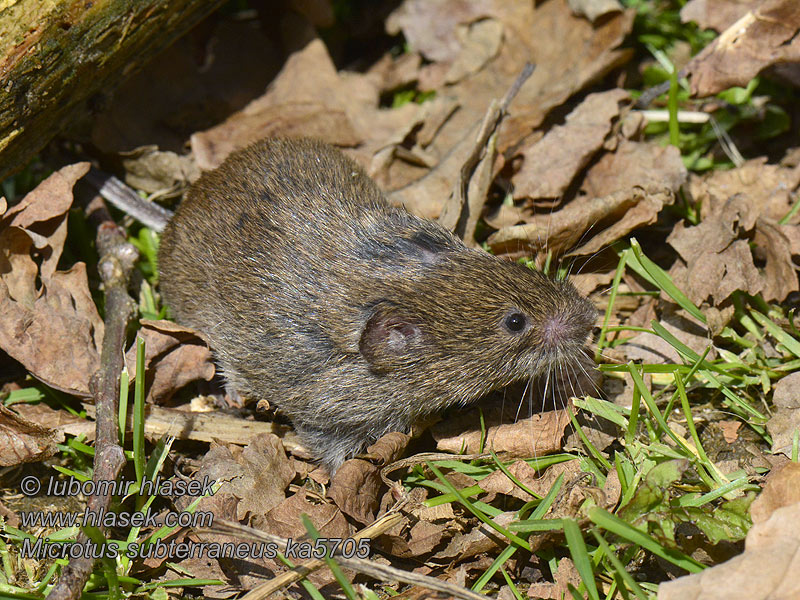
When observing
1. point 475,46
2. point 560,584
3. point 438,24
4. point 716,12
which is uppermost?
point 438,24

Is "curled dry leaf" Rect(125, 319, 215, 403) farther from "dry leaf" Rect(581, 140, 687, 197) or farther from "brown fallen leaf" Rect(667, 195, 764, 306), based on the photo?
"brown fallen leaf" Rect(667, 195, 764, 306)

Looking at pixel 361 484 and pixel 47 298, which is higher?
pixel 47 298

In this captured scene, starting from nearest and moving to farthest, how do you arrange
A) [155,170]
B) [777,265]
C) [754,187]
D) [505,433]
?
[505,433]
[777,265]
[754,187]
[155,170]

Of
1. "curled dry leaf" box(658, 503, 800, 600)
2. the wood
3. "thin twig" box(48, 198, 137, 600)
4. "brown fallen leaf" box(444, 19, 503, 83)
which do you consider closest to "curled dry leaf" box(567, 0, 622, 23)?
"brown fallen leaf" box(444, 19, 503, 83)

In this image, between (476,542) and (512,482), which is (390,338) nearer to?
(512,482)

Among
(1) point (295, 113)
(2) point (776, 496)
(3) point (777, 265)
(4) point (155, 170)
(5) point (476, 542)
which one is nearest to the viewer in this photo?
(2) point (776, 496)

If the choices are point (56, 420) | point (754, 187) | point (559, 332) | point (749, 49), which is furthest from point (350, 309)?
point (749, 49)
